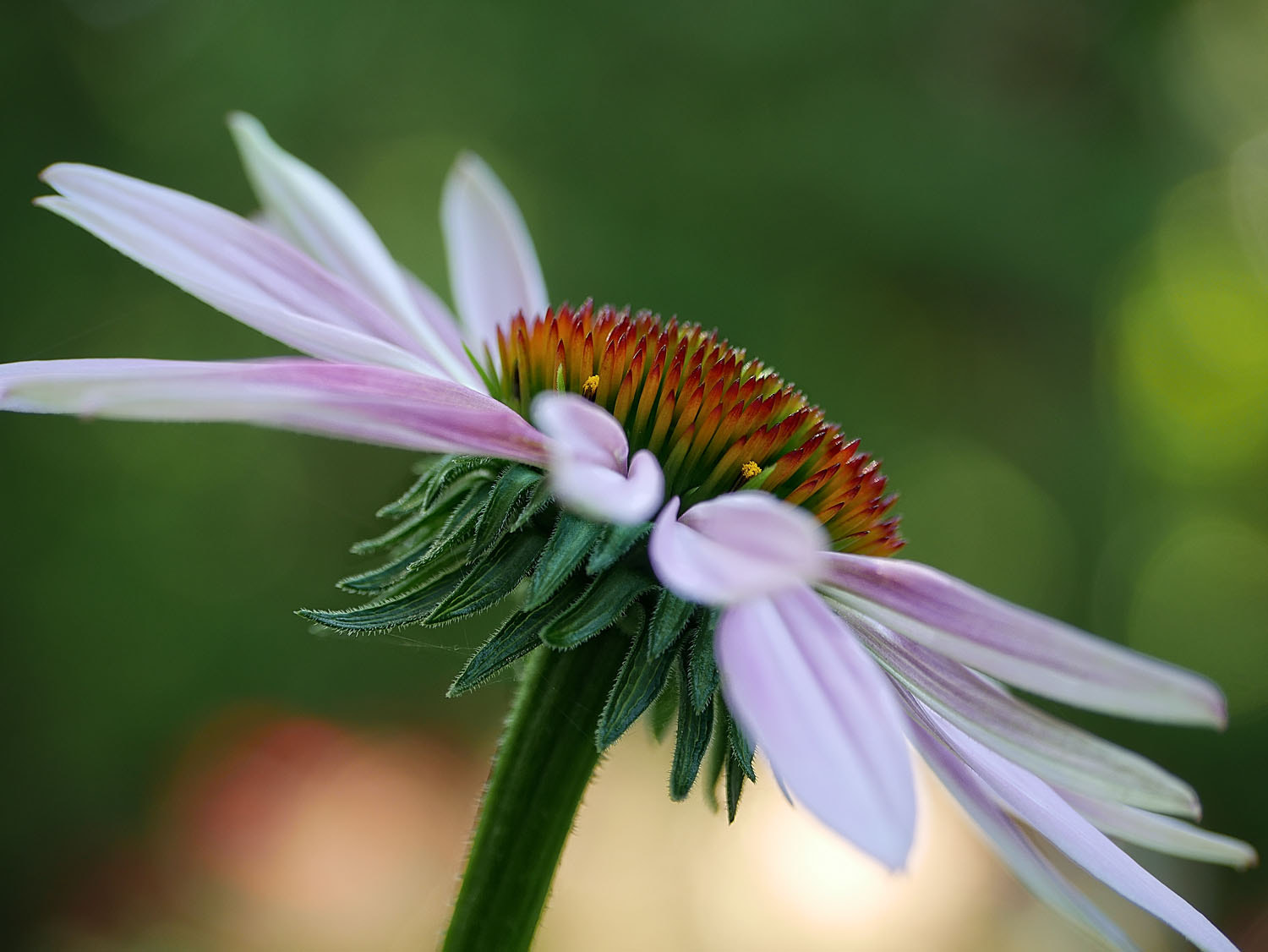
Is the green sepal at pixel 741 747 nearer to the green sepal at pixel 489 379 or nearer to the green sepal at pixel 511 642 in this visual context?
the green sepal at pixel 511 642

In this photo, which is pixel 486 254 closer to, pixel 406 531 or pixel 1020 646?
pixel 406 531

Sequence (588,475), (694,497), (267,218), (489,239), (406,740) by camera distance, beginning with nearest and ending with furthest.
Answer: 1. (588,475)
2. (694,497)
3. (267,218)
4. (489,239)
5. (406,740)

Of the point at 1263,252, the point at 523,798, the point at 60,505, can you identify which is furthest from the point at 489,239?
the point at 1263,252

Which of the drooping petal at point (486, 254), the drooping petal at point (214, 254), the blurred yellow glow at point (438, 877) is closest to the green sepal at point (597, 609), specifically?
the drooping petal at point (214, 254)

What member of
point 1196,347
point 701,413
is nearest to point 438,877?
point 701,413

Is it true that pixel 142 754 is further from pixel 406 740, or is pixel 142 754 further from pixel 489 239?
→ pixel 489 239

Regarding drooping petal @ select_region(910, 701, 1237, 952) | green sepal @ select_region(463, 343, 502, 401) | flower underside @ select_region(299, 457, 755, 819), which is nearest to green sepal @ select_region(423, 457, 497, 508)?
flower underside @ select_region(299, 457, 755, 819)
